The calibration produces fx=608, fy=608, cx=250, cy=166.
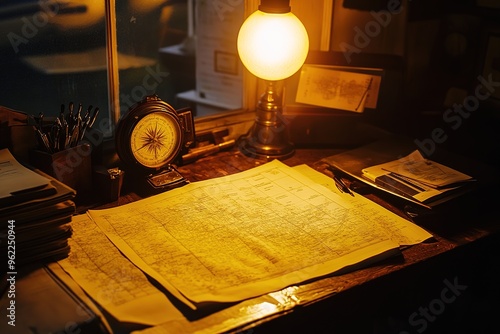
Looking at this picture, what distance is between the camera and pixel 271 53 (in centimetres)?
180

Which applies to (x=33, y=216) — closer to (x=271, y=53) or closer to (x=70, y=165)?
(x=70, y=165)

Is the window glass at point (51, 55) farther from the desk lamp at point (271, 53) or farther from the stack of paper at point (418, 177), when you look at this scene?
the stack of paper at point (418, 177)

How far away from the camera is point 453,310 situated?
2.06m

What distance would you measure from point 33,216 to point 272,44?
33.8 inches

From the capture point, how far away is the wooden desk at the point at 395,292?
122 centimetres

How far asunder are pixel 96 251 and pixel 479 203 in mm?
1023

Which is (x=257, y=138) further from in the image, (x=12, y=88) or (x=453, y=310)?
(x=453, y=310)

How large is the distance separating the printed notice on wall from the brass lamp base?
0.46 feet

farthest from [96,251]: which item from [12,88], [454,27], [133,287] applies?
[454,27]

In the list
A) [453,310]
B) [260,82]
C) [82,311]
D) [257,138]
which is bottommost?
[453,310]

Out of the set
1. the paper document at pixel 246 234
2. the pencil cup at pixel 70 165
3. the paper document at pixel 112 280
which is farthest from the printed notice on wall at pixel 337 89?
the paper document at pixel 112 280

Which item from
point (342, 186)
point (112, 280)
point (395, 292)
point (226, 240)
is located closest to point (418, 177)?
point (342, 186)

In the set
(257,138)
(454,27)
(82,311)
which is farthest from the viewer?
(454,27)

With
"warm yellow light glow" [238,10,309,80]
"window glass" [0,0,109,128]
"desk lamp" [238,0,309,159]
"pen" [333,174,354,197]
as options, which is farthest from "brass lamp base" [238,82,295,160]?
"window glass" [0,0,109,128]
